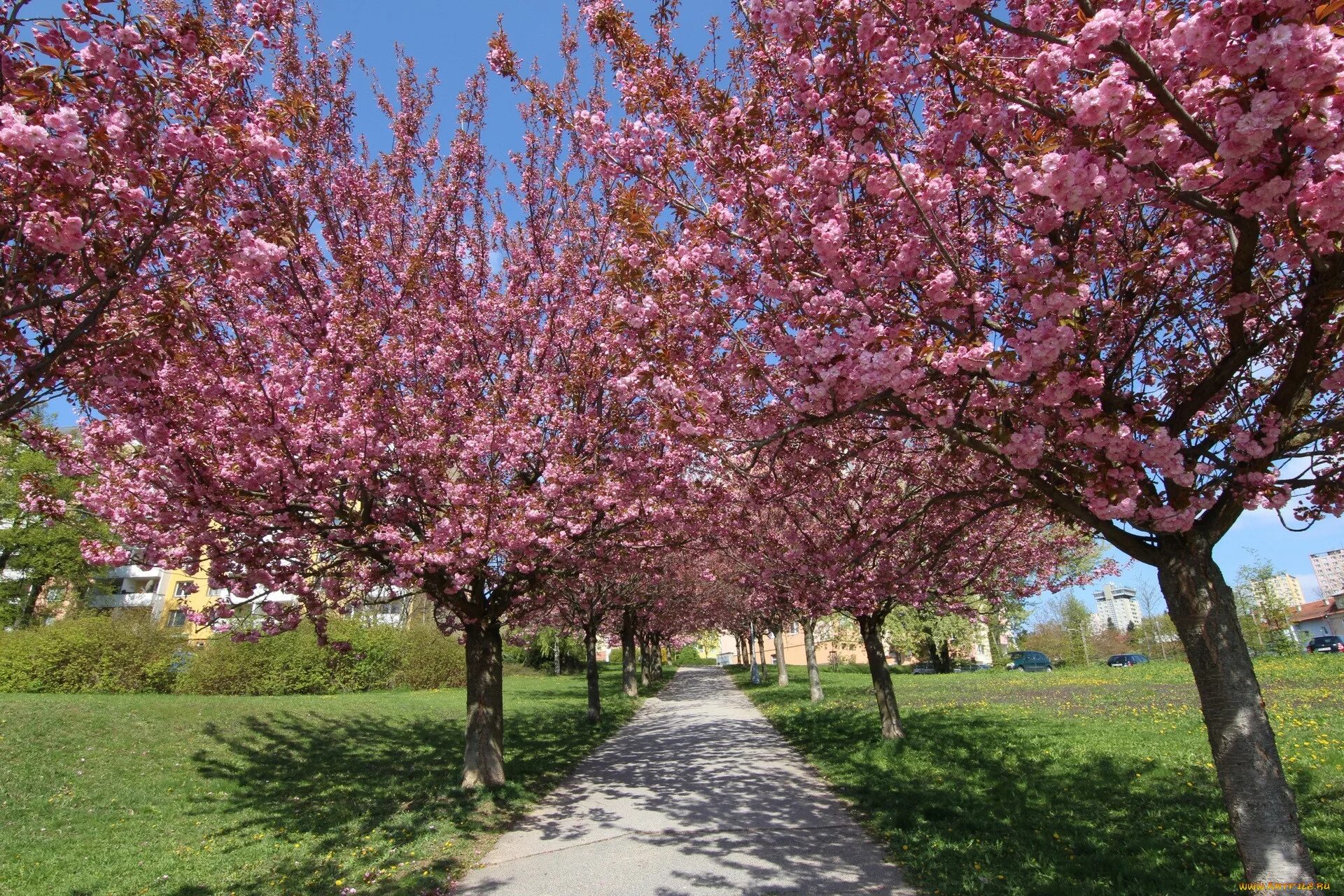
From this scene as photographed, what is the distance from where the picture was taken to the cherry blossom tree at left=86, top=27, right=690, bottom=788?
708cm

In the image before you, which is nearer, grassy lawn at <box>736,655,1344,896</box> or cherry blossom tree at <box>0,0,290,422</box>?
cherry blossom tree at <box>0,0,290,422</box>

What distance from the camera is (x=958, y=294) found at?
4.12 metres

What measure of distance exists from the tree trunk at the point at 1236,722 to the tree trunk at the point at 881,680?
7.38m

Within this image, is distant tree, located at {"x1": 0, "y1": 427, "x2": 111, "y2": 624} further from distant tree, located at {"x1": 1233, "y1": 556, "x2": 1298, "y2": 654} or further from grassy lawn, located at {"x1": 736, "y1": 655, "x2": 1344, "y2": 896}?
distant tree, located at {"x1": 1233, "y1": 556, "x2": 1298, "y2": 654}

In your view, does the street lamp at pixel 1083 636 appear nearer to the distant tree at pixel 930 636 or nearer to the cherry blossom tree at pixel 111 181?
the distant tree at pixel 930 636

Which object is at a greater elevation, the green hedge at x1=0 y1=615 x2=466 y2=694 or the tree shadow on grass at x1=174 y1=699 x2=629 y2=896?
the green hedge at x1=0 y1=615 x2=466 y2=694

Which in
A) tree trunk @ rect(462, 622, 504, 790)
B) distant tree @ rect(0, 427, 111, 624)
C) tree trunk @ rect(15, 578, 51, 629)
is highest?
distant tree @ rect(0, 427, 111, 624)

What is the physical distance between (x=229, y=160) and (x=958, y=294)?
14.4 feet

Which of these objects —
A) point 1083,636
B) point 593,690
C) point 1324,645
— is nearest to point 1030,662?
point 1083,636

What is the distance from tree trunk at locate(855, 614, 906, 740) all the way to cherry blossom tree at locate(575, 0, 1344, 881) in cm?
734

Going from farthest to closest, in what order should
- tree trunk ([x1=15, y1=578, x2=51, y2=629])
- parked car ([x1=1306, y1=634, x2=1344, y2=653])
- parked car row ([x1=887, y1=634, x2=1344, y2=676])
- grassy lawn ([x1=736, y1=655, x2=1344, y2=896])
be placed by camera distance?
1. parked car row ([x1=887, y1=634, x2=1344, y2=676])
2. parked car ([x1=1306, y1=634, x2=1344, y2=653])
3. tree trunk ([x1=15, y1=578, x2=51, y2=629])
4. grassy lawn ([x1=736, y1=655, x2=1344, y2=896])

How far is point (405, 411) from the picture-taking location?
8.28 meters

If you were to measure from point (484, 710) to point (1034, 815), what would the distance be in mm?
6889

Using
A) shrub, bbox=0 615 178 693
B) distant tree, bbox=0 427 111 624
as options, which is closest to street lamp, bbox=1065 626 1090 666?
shrub, bbox=0 615 178 693
